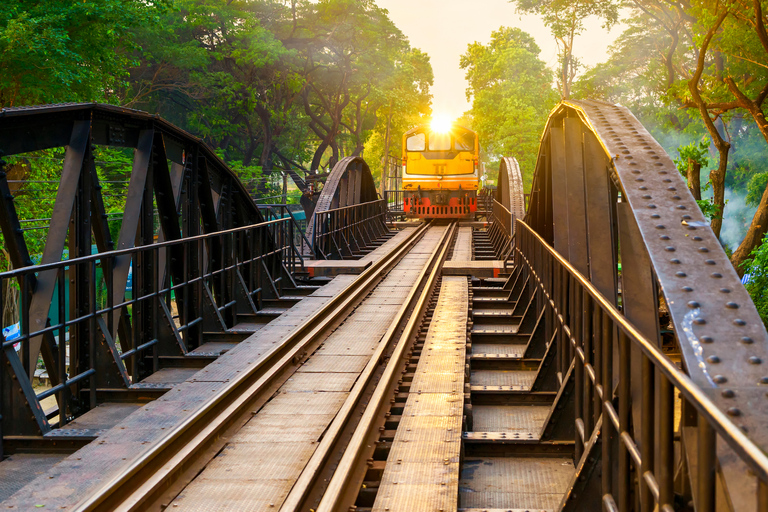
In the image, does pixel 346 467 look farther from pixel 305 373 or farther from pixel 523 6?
pixel 523 6

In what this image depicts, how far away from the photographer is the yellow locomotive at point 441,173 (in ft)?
95.7

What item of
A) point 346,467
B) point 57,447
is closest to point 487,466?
point 346,467

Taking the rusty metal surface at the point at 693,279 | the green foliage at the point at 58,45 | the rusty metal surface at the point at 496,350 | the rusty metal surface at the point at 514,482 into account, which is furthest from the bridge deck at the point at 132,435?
the green foliage at the point at 58,45

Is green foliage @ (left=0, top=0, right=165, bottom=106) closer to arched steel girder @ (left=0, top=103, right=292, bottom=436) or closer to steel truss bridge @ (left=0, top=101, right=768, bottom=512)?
steel truss bridge @ (left=0, top=101, right=768, bottom=512)

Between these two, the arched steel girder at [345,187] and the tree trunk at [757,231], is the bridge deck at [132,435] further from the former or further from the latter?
the tree trunk at [757,231]

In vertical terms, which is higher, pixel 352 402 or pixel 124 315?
pixel 124 315

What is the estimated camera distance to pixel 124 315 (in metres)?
8.00

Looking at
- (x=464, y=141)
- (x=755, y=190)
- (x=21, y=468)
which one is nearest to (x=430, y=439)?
(x=21, y=468)

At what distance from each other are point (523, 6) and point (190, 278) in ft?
110

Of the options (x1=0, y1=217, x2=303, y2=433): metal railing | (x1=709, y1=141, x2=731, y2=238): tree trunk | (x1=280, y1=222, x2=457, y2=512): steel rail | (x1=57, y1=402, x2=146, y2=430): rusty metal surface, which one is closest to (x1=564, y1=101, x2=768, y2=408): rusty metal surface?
(x1=280, y1=222, x2=457, y2=512): steel rail

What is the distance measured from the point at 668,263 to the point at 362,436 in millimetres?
2890

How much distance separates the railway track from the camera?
4.40m

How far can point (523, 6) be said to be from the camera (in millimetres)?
38656

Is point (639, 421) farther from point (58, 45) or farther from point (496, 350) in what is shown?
point (58, 45)
